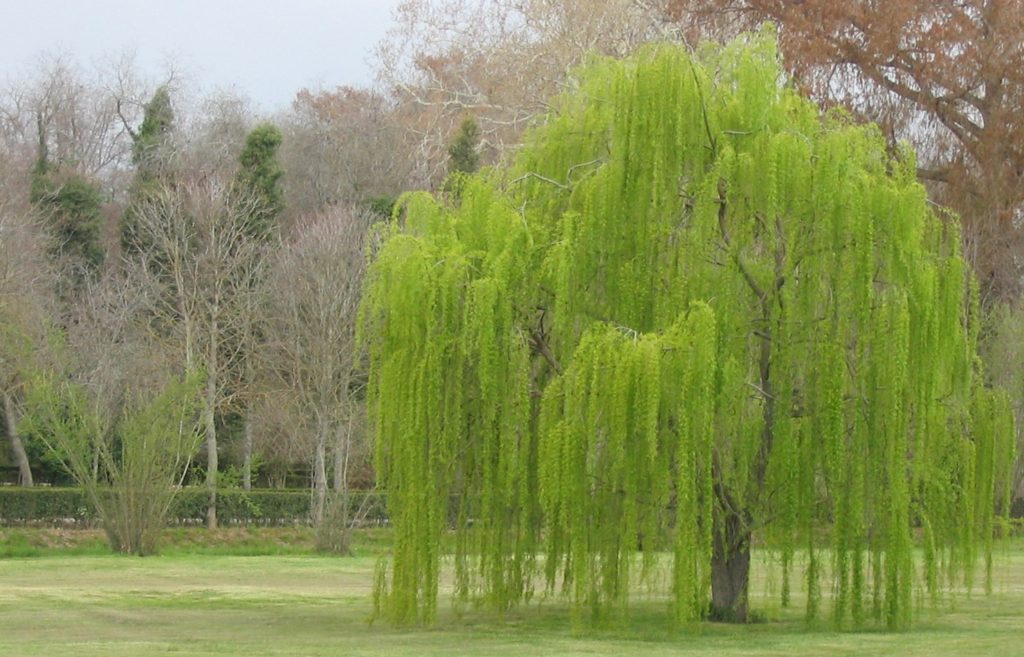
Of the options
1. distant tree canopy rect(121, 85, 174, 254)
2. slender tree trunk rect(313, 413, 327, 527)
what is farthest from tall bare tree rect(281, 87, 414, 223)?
slender tree trunk rect(313, 413, 327, 527)

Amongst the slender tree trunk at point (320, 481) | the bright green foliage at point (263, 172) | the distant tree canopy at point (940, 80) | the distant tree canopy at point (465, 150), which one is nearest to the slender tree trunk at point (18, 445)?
the bright green foliage at point (263, 172)

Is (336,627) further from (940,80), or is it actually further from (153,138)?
(153,138)

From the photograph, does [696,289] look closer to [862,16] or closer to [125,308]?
[862,16]

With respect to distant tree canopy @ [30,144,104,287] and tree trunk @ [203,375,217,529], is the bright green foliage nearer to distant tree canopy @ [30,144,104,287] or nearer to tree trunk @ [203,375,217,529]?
distant tree canopy @ [30,144,104,287]

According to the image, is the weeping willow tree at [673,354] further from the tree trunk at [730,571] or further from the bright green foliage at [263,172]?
the bright green foliage at [263,172]

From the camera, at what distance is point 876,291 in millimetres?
15500

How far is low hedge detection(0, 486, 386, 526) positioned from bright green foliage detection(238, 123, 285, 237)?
9.82 metres

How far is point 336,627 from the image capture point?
53.8 ft

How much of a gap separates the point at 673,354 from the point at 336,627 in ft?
15.4

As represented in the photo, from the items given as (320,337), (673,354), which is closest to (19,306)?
(320,337)

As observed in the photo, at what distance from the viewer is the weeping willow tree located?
14.7m

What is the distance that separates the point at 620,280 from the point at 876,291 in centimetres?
241

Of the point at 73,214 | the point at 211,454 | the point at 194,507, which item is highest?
the point at 73,214

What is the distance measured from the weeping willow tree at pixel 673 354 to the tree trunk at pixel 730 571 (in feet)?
0.16
